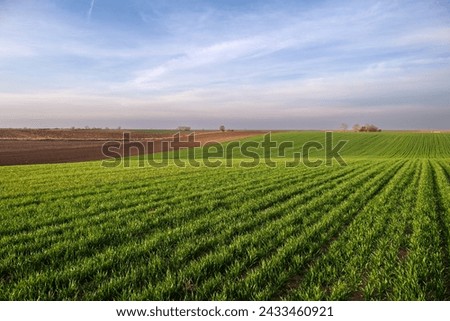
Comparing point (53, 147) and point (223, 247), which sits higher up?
point (53, 147)

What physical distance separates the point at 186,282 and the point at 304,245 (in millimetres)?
3014

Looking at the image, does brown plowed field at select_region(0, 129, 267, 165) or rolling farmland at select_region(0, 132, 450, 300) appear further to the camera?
brown plowed field at select_region(0, 129, 267, 165)

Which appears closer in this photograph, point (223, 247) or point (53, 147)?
point (223, 247)

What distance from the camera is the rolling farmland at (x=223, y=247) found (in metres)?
4.86

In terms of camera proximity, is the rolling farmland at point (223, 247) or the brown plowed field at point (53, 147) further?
the brown plowed field at point (53, 147)

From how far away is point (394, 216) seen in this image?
959cm

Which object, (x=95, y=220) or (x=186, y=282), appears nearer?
(x=186, y=282)

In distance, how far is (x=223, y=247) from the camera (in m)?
6.65

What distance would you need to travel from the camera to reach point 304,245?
6902 mm

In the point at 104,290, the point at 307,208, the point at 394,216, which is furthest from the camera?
the point at 307,208

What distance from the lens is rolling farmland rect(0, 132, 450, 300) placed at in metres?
4.86
